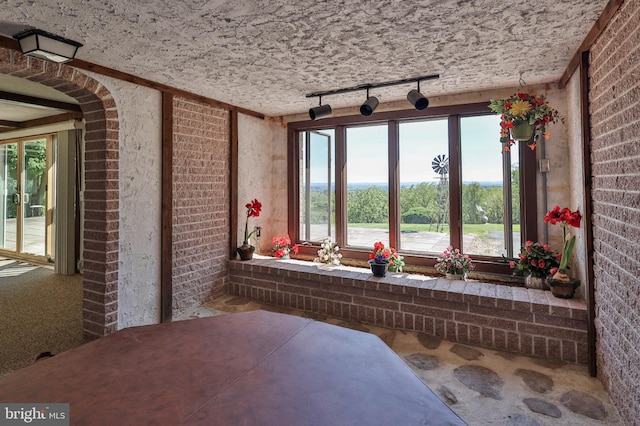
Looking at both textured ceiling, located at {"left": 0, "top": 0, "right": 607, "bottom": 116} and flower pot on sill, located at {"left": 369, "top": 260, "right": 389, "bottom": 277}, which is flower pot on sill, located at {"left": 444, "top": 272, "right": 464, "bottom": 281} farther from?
textured ceiling, located at {"left": 0, "top": 0, "right": 607, "bottom": 116}

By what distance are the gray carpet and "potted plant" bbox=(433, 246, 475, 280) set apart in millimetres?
3468

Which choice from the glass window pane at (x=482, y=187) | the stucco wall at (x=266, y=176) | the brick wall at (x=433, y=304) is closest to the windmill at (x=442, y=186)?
the glass window pane at (x=482, y=187)

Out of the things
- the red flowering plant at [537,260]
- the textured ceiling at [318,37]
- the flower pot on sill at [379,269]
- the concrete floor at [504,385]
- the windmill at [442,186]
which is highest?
the textured ceiling at [318,37]

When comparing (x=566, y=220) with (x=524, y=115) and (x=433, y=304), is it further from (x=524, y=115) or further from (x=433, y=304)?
(x=433, y=304)

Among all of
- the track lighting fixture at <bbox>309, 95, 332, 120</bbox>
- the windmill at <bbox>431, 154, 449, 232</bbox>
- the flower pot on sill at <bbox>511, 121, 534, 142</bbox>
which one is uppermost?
the track lighting fixture at <bbox>309, 95, 332, 120</bbox>

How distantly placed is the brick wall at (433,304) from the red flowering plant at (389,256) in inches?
8.7

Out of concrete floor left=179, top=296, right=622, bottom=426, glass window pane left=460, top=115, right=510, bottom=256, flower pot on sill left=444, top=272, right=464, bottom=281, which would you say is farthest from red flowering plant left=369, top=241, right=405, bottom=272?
concrete floor left=179, top=296, right=622, bottom=426

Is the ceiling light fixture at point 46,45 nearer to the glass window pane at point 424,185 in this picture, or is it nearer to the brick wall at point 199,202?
the brick wall at point 199,202

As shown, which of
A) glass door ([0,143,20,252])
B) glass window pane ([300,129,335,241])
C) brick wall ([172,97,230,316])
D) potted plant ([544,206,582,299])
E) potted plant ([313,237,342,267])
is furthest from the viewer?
glass door ([0,143,20,252])

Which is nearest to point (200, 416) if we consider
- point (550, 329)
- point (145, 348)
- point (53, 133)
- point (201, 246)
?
point (145, 348)

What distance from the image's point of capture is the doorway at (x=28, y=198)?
5.67 meters

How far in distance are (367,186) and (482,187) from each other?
1.30 metres

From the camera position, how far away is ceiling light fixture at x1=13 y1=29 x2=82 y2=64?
6.88ft

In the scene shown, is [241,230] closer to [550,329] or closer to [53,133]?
[550,329]
